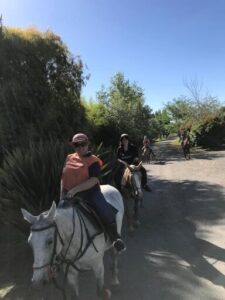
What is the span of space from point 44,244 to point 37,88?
1266 cm

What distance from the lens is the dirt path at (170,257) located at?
5754 millimetres

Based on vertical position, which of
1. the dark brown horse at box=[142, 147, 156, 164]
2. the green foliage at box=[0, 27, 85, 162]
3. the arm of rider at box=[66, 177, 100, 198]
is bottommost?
the dark brown horse at box=[142, 147, 156, 164]

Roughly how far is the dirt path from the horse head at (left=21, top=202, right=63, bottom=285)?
2145 millimetres

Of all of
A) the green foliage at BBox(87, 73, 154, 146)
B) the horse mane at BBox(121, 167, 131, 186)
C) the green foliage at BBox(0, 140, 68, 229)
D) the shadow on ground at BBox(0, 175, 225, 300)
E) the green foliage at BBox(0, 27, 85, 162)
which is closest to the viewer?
the shadow on ground at BBox(0, 175, 225, 300)

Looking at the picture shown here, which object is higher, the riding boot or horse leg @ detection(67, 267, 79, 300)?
the riding boot

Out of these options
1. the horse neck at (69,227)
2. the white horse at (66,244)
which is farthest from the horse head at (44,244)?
the horse neck at (69,227)

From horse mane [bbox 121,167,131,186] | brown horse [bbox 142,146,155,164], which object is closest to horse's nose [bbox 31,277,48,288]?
horse mane [bbox 121,167,131,186]

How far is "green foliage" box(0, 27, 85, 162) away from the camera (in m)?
14.1

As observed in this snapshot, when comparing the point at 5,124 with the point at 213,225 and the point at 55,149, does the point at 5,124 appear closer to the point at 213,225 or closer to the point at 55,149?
the point at 55,149

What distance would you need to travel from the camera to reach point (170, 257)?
23.5ft

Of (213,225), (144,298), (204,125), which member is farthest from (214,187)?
(204,125)

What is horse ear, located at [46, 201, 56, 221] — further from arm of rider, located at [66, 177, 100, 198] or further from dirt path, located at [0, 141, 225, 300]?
dirt path, located at [0, 141, 225, 300]

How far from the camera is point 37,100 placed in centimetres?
1557

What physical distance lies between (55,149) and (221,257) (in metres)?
4.42
